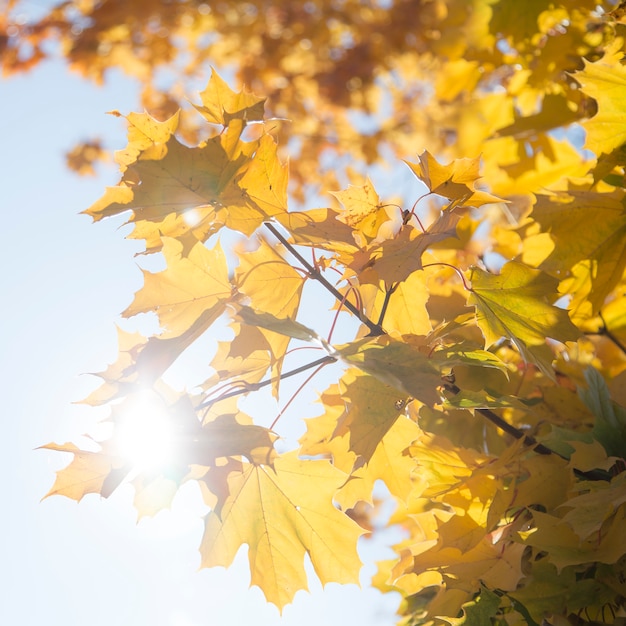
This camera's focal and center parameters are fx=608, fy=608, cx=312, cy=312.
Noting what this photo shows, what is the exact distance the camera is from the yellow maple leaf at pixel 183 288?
92 centimetres

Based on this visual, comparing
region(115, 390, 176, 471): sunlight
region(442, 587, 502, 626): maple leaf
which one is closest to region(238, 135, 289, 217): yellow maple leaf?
region(115, 390, 176, 471): sunlight

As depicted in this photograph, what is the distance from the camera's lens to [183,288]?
941 millimetres

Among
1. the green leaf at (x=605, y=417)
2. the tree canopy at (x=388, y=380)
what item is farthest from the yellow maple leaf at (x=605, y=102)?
the green leaf at (x=605, y=417)

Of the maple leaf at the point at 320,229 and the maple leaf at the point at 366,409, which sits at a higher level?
the maple leaf at the point at 320,229

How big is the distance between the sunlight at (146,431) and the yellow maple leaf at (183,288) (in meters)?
0.12

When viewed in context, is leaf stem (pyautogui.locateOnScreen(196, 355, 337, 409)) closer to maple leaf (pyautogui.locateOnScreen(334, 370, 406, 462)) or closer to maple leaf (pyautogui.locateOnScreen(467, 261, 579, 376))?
maple leaf (pyautogui.locateOnScreen(334, 370, 406, 462))

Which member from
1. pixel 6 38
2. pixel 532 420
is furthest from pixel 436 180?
pixel 6 38

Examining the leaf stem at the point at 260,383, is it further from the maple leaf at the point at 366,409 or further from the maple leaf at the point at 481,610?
the maple leaf at the point at 481,610

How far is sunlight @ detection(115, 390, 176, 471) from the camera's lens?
830 mm

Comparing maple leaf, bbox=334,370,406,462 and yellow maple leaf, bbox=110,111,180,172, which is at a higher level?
yellow maple leaf, bbox=110,111,180,172

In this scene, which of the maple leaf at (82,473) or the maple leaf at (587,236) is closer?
the maple leaf at (82,473)

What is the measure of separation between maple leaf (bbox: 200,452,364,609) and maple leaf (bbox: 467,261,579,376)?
0.35 metres

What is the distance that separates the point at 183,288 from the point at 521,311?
1.76 feet

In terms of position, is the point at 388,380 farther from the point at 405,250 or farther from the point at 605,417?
the point at 605,417
